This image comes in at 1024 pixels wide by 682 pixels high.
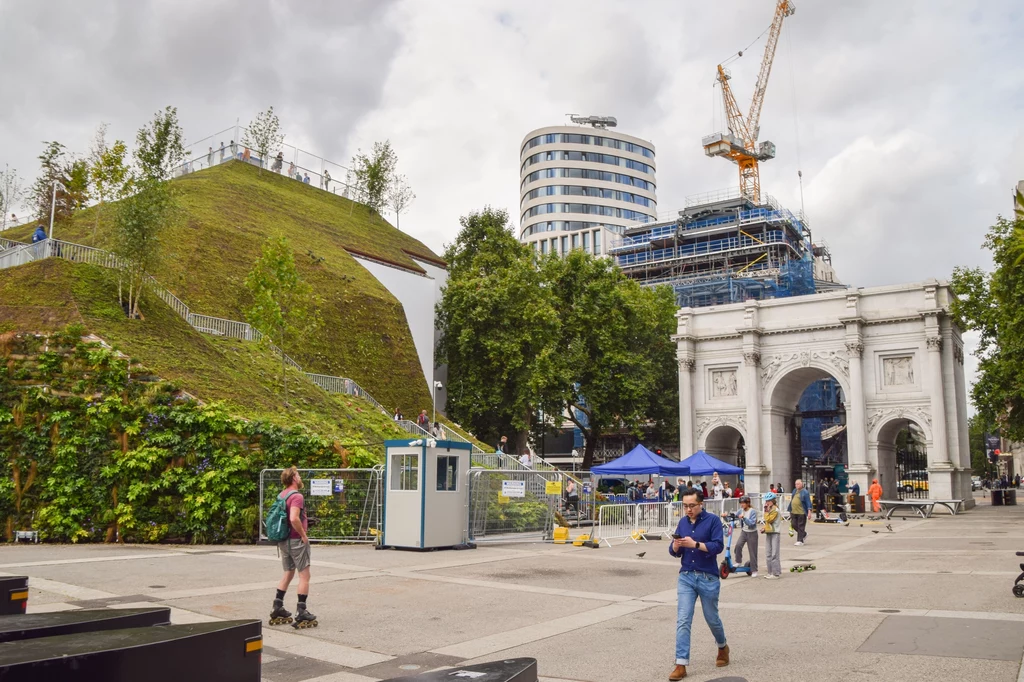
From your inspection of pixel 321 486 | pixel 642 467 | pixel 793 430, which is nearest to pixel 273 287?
pixel 321 486

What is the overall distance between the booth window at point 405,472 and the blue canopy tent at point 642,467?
12.7m

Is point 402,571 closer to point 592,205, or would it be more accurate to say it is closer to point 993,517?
point 993,517

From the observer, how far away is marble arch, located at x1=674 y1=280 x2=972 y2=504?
4484cm

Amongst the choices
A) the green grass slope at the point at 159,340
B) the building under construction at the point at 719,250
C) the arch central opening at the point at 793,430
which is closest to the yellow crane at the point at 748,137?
the building under construction at the point at 719,250

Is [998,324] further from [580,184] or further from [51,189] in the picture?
[580,184]

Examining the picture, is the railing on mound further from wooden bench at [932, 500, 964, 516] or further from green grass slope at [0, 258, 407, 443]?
wooden bench at [932, 500, 964, 516]

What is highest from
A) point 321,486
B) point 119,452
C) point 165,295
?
point 165,295

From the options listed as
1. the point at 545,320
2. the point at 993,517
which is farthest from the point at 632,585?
the point at 545,320

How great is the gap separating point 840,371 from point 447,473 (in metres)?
35.6

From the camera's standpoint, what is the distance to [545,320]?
168ft

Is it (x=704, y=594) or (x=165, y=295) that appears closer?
(x=704, y=594)

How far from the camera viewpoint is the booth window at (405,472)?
18.8 metres

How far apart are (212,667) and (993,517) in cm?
3959

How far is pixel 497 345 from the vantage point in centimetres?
5053
